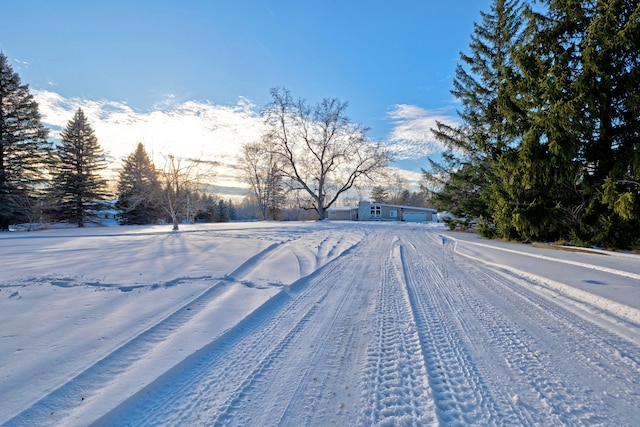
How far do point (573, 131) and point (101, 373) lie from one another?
38.6 ft

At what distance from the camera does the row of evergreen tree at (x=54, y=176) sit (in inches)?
636

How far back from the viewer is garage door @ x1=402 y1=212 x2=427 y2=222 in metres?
39.8

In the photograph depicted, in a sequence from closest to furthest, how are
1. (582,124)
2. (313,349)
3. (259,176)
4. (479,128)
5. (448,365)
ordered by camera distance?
(448,365)
(313,349)
(582,124)
(479,128)
(259,176)

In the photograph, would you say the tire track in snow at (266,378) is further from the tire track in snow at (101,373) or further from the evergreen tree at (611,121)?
the evergreen tree at (611,121)

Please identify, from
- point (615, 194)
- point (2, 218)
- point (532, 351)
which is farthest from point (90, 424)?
point (2, 218)

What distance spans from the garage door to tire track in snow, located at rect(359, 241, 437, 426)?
3828 centimetres

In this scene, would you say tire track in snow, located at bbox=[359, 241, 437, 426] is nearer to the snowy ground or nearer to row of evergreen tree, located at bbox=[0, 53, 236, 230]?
the snowy ground

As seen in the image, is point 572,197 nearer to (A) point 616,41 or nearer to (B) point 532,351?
(A) point 616,41

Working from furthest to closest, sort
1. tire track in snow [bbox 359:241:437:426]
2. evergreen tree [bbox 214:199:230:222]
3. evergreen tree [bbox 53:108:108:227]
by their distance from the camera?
evergreen tree [bbox 214:199:230:222]
evergreen tree [bbox 53:108:108:227]
tire track in snow [bbox 359:241:437:426]

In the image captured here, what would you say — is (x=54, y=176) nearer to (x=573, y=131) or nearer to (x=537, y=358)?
(x=537, y=358)

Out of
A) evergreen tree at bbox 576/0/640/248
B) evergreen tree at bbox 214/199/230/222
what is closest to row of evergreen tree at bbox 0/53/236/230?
evergreen tree at bbox 576/0/640/248

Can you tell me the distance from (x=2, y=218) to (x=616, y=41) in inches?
1178

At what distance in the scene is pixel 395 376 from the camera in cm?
207

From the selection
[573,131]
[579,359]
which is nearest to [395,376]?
[579,359]
